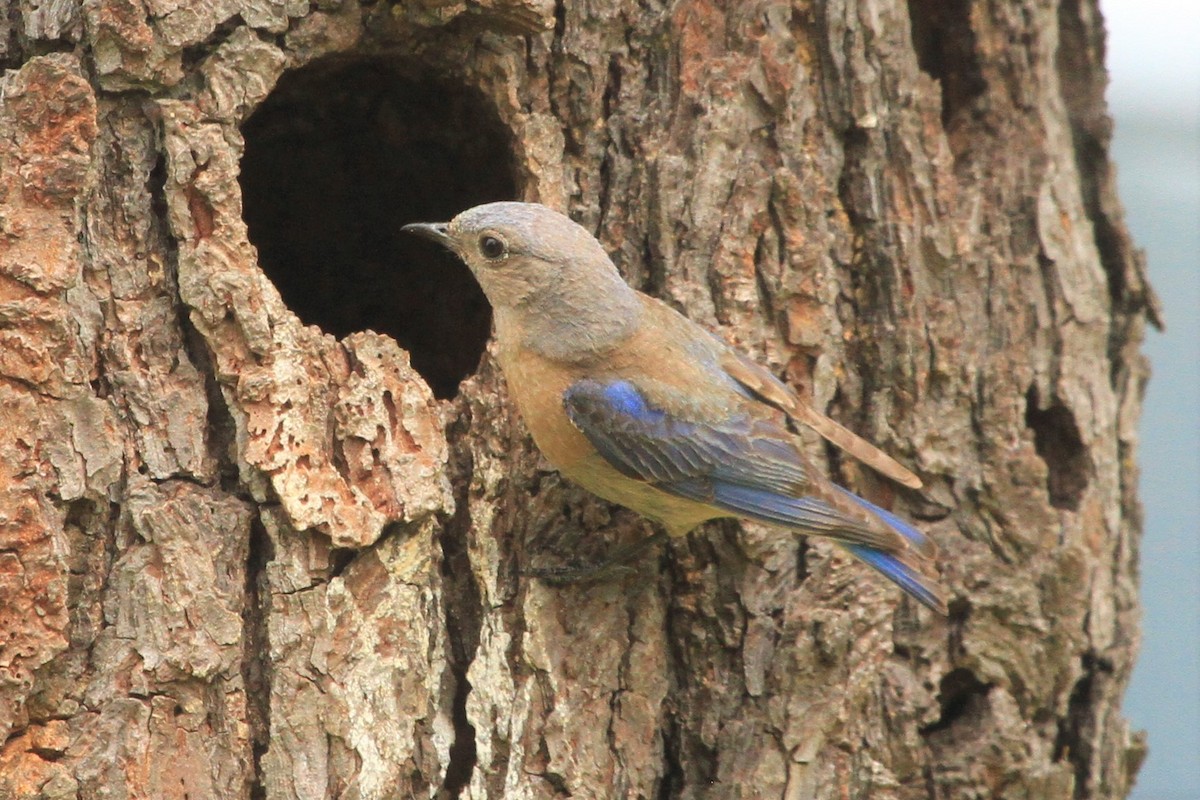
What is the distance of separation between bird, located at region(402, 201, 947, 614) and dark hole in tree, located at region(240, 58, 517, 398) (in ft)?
2.27

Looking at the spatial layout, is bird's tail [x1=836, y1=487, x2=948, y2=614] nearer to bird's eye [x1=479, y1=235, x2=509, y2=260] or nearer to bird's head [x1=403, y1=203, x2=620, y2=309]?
bird's head [x1=403, y1=203, x2=620, y2=309]

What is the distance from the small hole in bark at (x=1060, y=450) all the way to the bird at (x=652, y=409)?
71 cm

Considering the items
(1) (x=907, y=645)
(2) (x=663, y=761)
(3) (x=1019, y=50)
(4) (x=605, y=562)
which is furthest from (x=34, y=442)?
(3) (x=1019, y=50)

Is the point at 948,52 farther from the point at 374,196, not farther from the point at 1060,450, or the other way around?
the point at 374,196

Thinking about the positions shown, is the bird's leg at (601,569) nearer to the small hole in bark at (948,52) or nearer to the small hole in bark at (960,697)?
the small hole in bark at (960,697)

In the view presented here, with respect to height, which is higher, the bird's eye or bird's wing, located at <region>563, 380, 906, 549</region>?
the bird's eye

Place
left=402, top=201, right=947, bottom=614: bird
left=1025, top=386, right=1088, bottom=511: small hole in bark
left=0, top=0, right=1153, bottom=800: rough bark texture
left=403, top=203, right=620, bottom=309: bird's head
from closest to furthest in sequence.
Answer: left=0, top=0, right=1153, bottom=800: rough bark texture < left=402, top=201, right=947, bottom=614: bird < left=403, top=203, right=620, bottom=309: bird's head < left=1025, top=386, right=1088, bottom=511: small hole in bark

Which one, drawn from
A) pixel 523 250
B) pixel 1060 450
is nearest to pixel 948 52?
pixel 1060 450

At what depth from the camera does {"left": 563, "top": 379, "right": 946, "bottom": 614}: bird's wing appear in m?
3.79

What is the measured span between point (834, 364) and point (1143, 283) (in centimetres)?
144

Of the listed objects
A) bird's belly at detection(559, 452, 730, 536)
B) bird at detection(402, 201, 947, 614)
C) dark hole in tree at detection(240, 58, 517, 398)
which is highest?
dark hole in tree at detection(240, 58, 517, 398)

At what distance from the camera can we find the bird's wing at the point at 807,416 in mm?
3990

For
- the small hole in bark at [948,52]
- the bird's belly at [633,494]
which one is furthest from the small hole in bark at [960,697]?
the small hole in bark at [948,52]

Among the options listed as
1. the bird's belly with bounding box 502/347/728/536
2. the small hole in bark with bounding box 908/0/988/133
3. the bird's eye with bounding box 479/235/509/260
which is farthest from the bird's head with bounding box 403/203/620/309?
the small hole in bark with bounding box 908/0/988/133
